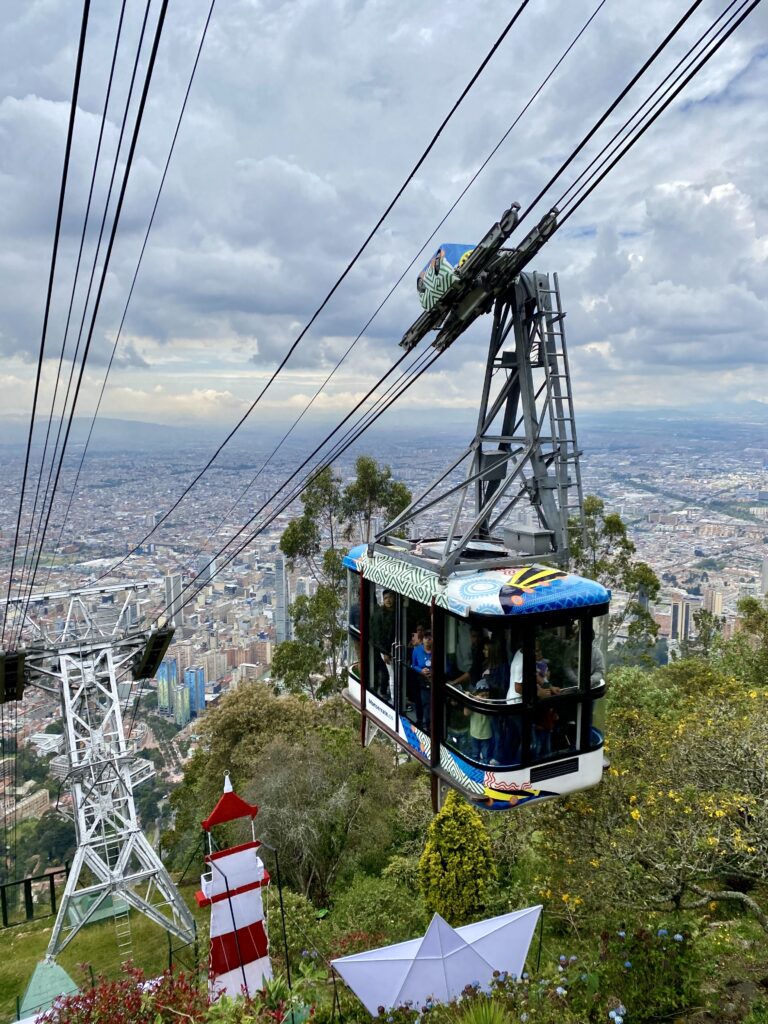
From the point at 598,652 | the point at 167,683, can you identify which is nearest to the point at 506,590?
the point at 598,652

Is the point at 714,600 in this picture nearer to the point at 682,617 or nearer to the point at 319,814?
the point at 682,617

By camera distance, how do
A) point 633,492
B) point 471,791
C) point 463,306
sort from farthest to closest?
point 633,492 < point 463,306 < point 471,791

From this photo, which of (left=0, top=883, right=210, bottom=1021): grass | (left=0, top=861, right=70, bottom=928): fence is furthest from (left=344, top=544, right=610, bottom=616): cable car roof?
(left=0, top=861, right=70, bottom=928): fence

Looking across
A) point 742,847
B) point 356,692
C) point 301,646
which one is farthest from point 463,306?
point 301,646

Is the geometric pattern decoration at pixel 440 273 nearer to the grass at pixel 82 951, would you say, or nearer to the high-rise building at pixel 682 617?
the grass at pixel 82 951

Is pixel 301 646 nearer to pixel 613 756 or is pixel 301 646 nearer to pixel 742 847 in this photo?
pixel 613 756

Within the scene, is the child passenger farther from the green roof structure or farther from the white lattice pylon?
the white lattice pylon
